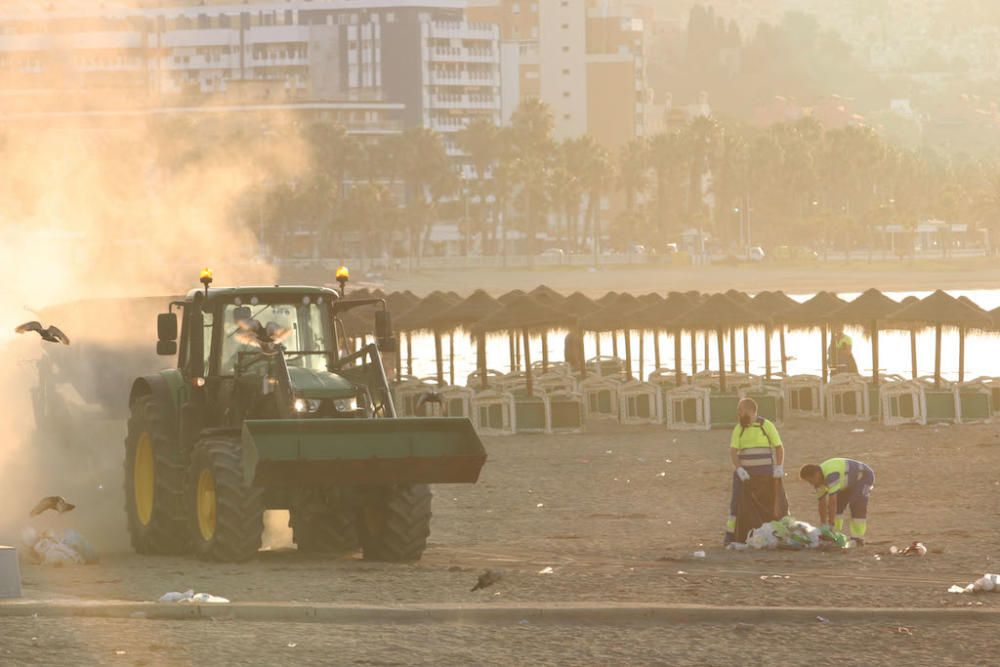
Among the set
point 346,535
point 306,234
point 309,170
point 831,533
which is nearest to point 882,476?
point 831,533

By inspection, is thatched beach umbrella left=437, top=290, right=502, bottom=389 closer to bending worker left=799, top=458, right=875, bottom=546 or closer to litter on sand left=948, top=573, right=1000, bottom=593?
bending worker left=799, top=458, right=875, bottom=546

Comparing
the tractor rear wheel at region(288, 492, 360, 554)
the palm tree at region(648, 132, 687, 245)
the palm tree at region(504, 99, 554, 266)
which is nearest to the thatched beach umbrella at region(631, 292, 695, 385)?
the tractor rear wheel at region(288, 492, 360, 554)

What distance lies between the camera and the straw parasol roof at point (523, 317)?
42062 millimetres

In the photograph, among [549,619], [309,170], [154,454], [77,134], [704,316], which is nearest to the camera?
[549,619]

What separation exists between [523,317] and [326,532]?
2337cm

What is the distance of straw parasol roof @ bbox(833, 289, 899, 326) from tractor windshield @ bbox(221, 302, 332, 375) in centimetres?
2562

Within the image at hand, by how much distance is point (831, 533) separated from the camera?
1894cm

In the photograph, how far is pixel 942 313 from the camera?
1564 inches

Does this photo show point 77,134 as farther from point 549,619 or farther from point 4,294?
point 549,619

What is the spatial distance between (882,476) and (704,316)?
1328 cm

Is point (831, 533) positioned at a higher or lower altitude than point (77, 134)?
lower

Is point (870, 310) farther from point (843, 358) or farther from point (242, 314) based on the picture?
point (242, 314)

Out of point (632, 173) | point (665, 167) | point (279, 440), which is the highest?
point (665, 167)

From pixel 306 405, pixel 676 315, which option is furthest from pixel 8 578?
pixel 676 315
